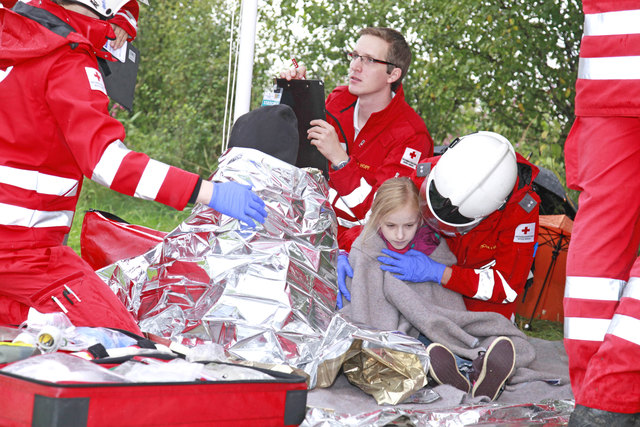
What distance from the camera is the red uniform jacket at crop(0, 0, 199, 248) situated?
2.65 meters

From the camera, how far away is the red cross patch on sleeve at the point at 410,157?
4430mm

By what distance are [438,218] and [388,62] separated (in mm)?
1587

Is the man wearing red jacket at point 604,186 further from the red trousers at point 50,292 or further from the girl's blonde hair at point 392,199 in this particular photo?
the red trousers at point 50,292


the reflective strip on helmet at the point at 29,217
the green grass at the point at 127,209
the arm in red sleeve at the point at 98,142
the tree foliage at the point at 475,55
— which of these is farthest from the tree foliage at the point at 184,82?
the arm in red sleeve at the point at 98,142

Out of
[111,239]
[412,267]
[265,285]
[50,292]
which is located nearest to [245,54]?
[111,239]

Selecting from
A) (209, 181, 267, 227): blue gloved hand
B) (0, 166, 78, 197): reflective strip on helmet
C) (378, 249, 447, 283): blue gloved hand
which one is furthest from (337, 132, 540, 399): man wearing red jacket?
(0, 166, 78, 197): reflective strip on helmet

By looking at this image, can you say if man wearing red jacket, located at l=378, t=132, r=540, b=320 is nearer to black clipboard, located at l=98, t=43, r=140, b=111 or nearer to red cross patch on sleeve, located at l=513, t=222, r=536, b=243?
red cross patch on sleeve, located at l=513, t=222, r=536, b=243

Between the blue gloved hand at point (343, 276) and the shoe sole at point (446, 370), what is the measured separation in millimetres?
616

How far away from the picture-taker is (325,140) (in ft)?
13.7

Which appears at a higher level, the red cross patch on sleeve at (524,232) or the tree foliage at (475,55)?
the tree foliage at (475,55)

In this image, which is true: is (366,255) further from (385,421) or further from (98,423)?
(98,423)

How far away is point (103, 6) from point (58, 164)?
606mm

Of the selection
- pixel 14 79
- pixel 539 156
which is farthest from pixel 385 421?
pixel 539 156

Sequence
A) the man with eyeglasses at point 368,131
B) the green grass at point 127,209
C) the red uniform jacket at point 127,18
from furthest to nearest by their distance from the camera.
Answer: the green grass at point 127,209, the man with eyeglasses at point 368,131, the red uniform jacket at point 127,18
